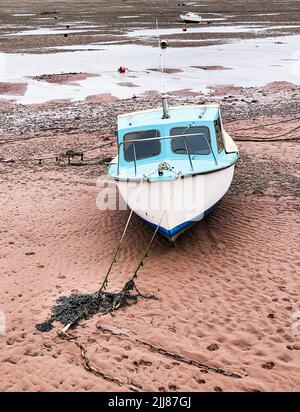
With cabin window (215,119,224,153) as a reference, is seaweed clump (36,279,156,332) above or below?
below

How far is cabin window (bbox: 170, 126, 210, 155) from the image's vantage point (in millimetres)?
12172

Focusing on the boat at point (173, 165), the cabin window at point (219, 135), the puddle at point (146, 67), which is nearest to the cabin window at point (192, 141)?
the boat at point (173, 165)

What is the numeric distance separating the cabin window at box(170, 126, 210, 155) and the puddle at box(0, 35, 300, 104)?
53.7 ft

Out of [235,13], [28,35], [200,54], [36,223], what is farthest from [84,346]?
[235,13]

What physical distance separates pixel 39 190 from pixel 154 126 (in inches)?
205

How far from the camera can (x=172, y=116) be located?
42.7 feet

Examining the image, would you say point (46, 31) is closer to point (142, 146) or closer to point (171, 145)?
point (142, 146)

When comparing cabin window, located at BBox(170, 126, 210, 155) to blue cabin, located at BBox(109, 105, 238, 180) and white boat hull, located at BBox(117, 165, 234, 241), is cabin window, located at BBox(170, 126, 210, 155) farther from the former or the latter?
white boat hull, located at BBox(117, 165, 234, 241)

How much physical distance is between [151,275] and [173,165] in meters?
2.90

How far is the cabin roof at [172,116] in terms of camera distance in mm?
12547

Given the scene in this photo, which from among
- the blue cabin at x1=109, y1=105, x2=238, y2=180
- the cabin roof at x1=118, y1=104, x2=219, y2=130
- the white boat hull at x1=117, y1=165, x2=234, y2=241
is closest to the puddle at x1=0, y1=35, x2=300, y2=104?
the cabin roof at x1=118, y1=104, x2=219, y2=130

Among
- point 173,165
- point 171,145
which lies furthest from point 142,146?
point 173,165

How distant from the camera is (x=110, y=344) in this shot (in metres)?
8.09

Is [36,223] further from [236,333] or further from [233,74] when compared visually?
[233,74]
